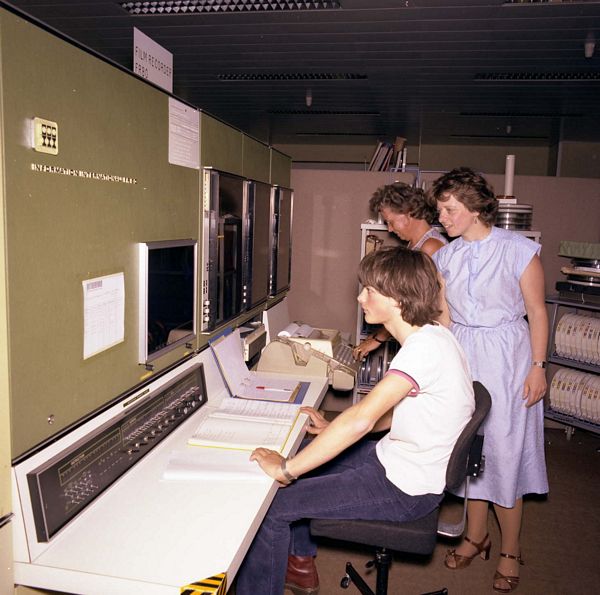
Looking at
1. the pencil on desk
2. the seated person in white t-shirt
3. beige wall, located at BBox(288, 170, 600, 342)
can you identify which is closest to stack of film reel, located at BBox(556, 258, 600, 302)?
beige wall, located at BBox(288, 170, 600, 342)

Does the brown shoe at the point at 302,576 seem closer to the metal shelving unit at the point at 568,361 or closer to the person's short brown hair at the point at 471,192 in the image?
the person's short brown hair at the point at 471,192

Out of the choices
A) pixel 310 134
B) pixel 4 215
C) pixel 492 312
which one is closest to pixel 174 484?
pixel 4 215

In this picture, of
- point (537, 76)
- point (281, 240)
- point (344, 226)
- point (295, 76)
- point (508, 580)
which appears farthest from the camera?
point (295, 76)

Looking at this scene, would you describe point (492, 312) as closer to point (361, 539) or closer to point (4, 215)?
point (361, 539)

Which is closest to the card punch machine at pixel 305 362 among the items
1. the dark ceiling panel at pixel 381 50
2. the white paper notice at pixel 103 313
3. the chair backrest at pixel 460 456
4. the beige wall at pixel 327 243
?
the chair backrest at pixel 460 456

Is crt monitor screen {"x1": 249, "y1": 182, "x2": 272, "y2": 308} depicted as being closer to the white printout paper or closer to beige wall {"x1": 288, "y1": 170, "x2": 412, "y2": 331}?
the white printout paper

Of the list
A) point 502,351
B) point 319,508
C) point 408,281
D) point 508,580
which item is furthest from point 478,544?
point 408,281

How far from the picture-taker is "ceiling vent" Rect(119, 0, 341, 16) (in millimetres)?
3182

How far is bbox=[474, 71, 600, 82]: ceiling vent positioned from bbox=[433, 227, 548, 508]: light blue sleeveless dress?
2.73 meters

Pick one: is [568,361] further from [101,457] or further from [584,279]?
[101,457]

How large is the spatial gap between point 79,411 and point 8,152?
64 cm

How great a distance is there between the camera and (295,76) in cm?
476

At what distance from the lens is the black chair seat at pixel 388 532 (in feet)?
5.44

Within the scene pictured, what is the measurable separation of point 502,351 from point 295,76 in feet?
11.1
